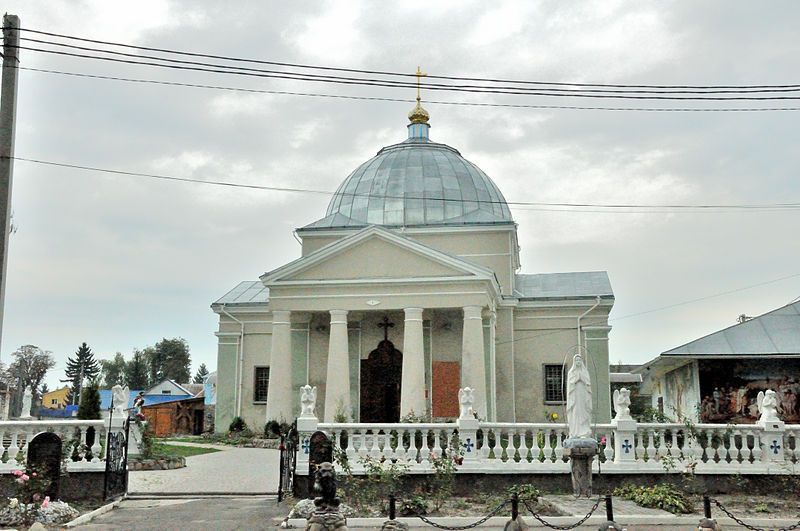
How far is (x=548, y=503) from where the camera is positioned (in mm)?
13281

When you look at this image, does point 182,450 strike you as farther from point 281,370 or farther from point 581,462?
point 581,462

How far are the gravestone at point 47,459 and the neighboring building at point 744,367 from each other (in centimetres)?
1526

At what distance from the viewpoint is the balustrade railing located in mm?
14758

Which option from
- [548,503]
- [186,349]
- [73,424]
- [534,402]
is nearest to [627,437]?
[548,503]

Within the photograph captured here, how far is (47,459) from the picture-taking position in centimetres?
1290

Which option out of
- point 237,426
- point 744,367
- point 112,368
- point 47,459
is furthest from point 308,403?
point 112,368

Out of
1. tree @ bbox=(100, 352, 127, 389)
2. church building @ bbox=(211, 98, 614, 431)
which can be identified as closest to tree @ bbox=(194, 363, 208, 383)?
tree @ bbox=(100, 352, 127, 389)

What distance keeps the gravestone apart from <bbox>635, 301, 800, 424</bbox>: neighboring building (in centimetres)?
1526

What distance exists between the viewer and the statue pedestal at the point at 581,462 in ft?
46.8

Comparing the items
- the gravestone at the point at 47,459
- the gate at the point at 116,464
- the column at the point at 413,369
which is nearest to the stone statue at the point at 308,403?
the gate at the point at 116,464

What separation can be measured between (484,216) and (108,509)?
22.8m

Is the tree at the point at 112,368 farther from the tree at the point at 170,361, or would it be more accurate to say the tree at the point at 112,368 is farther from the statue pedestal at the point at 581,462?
the statue pedestal at the point at 581,462

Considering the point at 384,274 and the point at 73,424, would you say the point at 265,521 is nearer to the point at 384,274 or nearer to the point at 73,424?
the point at 73,424

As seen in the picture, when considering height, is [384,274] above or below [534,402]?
above
